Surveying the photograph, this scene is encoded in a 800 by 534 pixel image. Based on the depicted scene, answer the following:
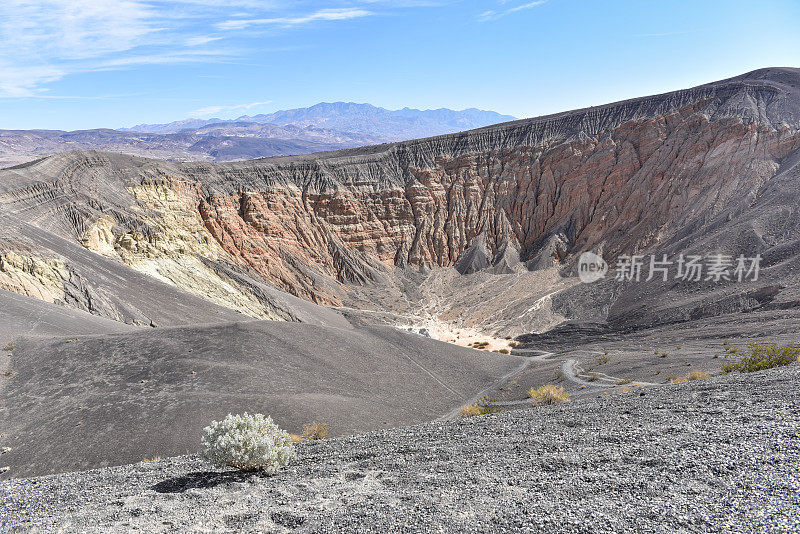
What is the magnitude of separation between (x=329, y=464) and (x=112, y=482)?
3.97 metres

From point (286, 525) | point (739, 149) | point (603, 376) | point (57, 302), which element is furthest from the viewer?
point (739, 149)

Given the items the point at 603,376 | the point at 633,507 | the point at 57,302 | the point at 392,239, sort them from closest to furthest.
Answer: the point at 633,507, the point at 603,376, the point at 57,302, the point at 392,239

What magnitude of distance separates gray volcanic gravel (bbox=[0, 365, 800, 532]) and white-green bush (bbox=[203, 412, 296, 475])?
0.99 ft

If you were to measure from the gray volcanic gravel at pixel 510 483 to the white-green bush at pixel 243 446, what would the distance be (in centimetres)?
30

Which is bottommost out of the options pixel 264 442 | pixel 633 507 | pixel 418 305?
pixel 418 305

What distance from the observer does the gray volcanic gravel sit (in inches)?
224

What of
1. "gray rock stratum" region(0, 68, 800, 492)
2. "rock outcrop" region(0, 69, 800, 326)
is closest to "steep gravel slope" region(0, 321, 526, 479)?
"gray rock stratum" region(0, 68, 800, 492)

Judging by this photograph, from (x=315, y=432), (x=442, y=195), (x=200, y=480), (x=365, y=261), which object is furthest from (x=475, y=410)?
(x=442, y=195)

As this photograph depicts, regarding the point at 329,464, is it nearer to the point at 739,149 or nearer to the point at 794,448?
the point at 794,448

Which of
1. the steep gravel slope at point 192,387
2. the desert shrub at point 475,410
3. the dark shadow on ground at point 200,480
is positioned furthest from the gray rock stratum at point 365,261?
the dark shadow on ground at point 200,480

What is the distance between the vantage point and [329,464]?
9359 millimetres

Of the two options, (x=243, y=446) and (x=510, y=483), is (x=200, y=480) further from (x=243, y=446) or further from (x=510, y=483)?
(x=510, y=483)

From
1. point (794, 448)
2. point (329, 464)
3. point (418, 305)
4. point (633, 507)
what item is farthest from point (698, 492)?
point (418, 305)

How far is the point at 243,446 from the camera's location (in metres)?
8.88
